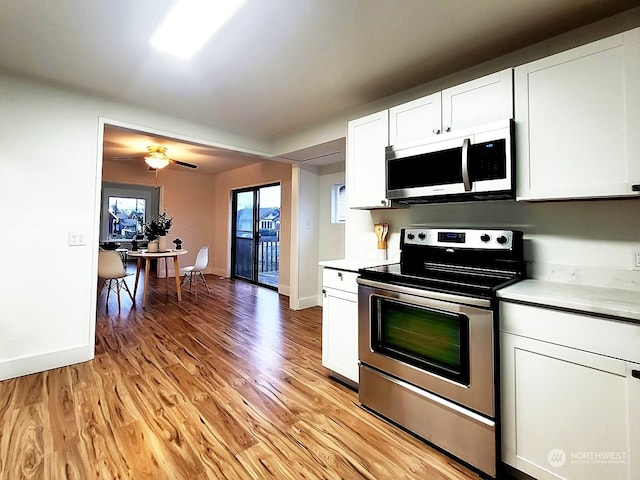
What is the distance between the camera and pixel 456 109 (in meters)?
1.95

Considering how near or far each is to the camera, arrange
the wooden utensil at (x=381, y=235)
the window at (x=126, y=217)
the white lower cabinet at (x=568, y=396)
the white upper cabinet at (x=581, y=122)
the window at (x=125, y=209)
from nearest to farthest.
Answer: the white lower cabinet at (x=568, y=396), the white upper cabinet at (x=581, y=122), the wooden utensil at (x=381, y=235), the window at (x=125, y=209), the window at (x=126, y=217)

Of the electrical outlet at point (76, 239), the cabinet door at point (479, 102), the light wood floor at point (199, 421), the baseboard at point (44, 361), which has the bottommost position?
the light wood floor at point (199, 421)

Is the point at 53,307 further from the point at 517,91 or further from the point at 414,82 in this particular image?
the point at 517,91

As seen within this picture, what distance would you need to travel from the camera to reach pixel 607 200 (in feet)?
5.40

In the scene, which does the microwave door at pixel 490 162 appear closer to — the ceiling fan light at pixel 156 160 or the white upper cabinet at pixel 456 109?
the white upper cabinet at pixel 456 109

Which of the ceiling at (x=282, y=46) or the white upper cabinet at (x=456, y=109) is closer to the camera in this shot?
the ceiling at (x=282, y=46)

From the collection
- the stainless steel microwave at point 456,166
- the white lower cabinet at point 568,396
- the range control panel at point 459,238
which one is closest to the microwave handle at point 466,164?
the stainless steel microwave at point 456,166

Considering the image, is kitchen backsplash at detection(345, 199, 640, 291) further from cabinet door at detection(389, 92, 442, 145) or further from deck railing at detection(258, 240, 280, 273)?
deck railing at detection(258, 240, 280, 273)

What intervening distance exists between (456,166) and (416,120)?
0.49 m

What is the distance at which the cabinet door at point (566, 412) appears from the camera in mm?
1187

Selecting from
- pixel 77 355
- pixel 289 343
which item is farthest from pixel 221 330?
pixel 77 355

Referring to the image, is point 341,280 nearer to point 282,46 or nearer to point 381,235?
point 381,235

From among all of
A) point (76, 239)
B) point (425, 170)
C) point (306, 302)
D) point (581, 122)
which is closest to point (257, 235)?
point (306, 302)

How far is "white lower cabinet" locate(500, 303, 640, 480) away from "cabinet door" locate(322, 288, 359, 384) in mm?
980
